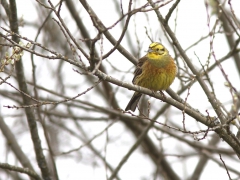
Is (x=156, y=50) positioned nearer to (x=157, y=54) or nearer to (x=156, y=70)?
(x=157, y=54)

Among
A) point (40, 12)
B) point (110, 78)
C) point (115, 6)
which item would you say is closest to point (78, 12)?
point (40, 12)

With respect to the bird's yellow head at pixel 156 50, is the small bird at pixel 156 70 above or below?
below

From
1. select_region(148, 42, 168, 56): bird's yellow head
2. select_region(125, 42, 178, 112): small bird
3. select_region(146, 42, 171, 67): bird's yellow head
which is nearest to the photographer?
select_region(125, 42, 178, 112): small bird

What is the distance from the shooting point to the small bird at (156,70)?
6.73 metres

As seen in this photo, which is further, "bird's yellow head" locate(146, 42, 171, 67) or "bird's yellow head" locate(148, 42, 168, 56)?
"bird's yellow head" locate(148, 42, 168, 56)

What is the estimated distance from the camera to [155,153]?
926 centimetres

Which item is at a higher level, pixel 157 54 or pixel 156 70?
pixel 157 54

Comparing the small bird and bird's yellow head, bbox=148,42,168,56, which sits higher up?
bird's yellow head, bbox=148,42,168,56

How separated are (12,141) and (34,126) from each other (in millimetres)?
953

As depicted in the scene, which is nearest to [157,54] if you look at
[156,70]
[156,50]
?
[156,50]

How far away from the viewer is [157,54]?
7.10 meters

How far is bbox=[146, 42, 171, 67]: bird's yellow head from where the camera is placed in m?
6.96

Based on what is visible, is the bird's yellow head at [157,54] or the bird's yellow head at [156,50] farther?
the bird's yellow head at [156,50]

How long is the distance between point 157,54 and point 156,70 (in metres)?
0.36
